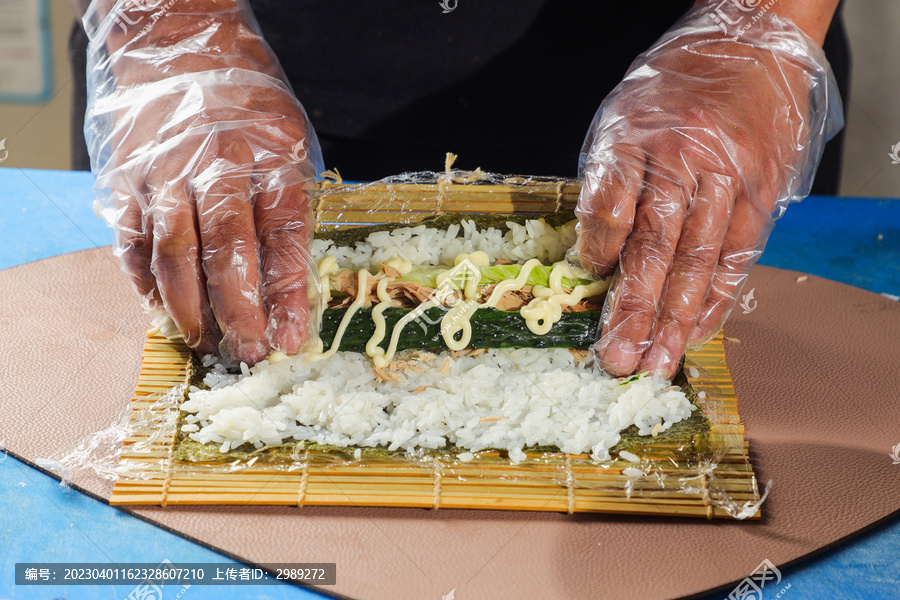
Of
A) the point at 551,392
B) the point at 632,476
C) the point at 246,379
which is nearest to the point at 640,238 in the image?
the point at 551,392

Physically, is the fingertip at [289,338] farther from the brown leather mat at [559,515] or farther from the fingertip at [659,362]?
the fingertip at [659,362]

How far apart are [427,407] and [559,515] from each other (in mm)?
454

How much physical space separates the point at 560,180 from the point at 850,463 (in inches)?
50.0

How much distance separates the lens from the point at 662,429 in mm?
2035

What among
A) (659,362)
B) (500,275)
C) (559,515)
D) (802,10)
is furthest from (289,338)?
(802,10)

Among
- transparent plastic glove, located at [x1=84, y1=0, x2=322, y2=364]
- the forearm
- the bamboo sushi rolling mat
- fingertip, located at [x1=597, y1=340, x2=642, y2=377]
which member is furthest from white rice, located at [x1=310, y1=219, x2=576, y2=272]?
the forearm

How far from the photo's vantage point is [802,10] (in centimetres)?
222

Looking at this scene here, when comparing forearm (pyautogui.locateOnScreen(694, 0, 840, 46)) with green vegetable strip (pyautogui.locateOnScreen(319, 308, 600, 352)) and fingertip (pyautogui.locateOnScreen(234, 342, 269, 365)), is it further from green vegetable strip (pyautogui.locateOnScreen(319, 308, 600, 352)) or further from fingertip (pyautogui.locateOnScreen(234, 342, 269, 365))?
fingertip (pyautogui.locateOnScreen(234, 342, 269, 365))

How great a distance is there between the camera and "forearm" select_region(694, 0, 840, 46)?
7.27ft

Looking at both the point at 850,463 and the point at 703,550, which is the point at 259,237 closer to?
the point at 703,550

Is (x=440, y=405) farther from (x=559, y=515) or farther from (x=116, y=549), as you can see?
(x=116, y=549)

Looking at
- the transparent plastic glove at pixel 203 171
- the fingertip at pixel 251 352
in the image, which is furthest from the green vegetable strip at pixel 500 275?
the fingertip at pixel 251 352

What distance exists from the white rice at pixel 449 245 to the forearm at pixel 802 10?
838 millimetres

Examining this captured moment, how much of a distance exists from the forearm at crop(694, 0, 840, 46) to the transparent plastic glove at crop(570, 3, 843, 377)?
34 mm
